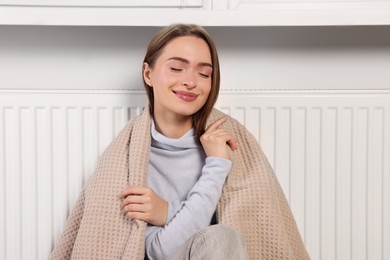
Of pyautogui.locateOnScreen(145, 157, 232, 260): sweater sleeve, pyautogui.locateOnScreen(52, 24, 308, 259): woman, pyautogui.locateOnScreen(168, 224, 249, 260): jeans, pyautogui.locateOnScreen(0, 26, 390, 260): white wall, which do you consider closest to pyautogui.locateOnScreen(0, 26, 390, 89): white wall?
pyautogui.locateOnScreen(0, 26, 390, 260): white wall

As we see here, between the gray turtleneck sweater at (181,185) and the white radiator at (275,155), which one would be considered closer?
the gray turtleneck sweater at (181,185)

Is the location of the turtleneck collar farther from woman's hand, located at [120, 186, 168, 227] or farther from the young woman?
woman's hand, located at [120, 186, 168, 227]

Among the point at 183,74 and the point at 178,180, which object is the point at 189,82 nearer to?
the point at 183,74

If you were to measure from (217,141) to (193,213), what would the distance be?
0.58ft

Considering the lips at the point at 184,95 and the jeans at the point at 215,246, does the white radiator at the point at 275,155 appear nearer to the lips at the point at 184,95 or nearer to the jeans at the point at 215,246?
the lips at the point at 184,95

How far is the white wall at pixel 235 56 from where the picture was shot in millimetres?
1722

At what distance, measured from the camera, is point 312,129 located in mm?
1704

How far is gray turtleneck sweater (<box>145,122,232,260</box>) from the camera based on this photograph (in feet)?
4.53

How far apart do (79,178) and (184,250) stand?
1.86 ft

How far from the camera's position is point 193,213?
4.56 ft
